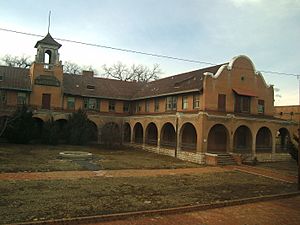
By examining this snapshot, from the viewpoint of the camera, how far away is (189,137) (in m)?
32.6

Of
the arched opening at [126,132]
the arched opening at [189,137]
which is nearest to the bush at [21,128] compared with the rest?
the arched opening at [126,132]

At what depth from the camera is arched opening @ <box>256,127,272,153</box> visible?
1266 inches

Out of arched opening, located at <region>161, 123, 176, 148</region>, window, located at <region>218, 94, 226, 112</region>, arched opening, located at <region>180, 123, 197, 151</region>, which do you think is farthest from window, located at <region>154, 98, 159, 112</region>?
window, located at <region>218, 94, 226, 112</region>

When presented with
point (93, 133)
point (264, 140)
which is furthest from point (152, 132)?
point (264, 140)

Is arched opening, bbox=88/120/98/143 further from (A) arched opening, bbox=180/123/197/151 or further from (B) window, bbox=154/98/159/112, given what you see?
(A) arched opening, bbox=180/123/197/151

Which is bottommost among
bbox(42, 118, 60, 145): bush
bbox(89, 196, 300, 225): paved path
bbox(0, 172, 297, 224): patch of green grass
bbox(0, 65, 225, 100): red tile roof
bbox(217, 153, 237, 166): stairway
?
bbox(89, 196, 300, 225): paved path

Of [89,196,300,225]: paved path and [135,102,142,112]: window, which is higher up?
[135,102,142,112]: window

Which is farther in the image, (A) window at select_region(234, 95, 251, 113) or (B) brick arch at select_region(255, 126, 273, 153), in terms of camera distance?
(B) brick arch at select_region(255, 126, 273, 153)

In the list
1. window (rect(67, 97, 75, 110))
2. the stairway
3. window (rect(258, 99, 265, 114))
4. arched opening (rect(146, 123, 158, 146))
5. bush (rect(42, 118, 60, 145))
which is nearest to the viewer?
the stairway

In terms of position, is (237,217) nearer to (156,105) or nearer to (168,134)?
(168,134)

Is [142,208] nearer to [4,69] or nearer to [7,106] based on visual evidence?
[7,106]

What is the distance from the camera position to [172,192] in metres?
14.0

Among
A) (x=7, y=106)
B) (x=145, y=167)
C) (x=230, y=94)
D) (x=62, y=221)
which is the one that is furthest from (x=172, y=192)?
(x=7, y=106)

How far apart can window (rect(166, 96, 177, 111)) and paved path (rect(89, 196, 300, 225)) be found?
21431 millimetres
